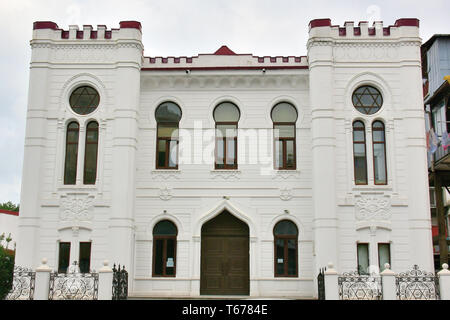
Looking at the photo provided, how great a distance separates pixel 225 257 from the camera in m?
20.9

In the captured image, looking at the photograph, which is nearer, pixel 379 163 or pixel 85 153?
pixel 379 163

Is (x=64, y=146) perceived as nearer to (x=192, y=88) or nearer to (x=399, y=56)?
(x=192, y=88)

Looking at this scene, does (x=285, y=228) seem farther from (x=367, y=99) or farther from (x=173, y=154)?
(x=367, y=99)

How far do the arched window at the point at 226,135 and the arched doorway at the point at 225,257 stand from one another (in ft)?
6.55

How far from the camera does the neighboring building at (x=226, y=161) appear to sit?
19.9m

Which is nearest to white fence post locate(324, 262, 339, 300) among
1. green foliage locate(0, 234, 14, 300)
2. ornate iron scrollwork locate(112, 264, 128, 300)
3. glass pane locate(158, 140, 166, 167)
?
ornate iron scrollwork locate(112, 264, 128, 300)

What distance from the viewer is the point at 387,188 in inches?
794

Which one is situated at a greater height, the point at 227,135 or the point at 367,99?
the point at 367,99

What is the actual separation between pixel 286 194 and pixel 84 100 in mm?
8645

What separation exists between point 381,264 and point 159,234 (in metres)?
8.24

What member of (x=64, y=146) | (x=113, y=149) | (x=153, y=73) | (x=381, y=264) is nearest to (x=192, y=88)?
(x=153, y=73)

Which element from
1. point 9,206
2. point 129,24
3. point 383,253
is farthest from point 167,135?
point 9,206

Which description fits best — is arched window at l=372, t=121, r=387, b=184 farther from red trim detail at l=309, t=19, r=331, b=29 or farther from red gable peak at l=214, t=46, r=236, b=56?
red gable peak at l=214, t=46, r=236, b=56

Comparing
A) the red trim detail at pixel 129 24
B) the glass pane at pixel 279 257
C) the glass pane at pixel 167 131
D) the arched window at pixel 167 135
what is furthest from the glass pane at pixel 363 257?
the red trim detail at pixel 129 24
